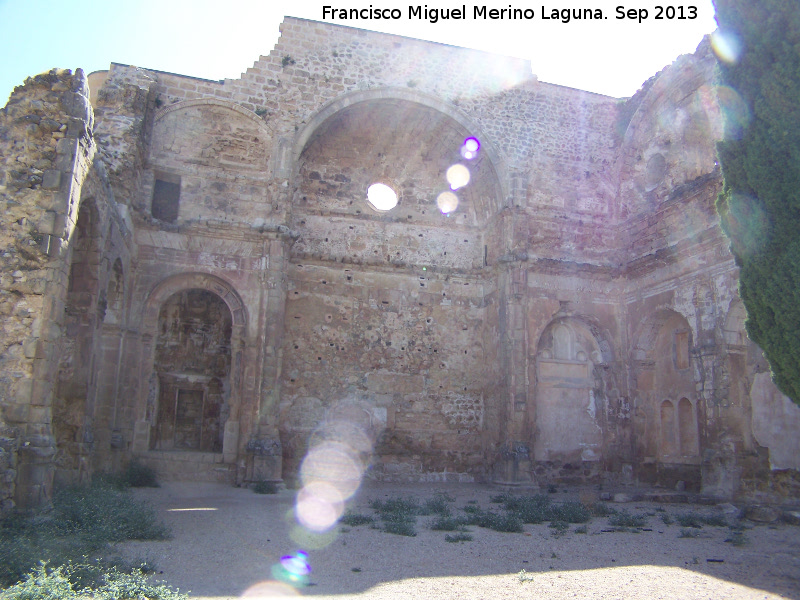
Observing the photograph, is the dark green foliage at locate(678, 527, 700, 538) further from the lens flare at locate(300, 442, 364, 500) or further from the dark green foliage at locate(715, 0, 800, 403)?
the lens flare at locate(300, 442, 364, 500)

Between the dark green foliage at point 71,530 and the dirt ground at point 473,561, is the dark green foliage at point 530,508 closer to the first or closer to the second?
the dirt ground at point 473,561

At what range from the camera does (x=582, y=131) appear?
15.4 m

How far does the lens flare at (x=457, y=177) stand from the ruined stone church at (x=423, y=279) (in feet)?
0.18

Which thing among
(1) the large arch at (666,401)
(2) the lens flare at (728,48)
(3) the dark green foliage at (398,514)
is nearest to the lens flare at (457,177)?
(1) the large arch at (666,401)

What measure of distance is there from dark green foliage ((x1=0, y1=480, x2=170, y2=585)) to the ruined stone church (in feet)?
12.0

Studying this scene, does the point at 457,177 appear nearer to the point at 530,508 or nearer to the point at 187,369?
the point at 187,369

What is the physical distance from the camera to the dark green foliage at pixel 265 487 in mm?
11258

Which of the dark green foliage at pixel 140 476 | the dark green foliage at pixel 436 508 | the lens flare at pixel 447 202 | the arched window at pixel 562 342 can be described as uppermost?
the lens flare at pixel 447 202

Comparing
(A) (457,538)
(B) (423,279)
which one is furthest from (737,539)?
(B) (423,279)

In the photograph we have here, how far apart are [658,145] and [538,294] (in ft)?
14.4

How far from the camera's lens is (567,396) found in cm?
1438

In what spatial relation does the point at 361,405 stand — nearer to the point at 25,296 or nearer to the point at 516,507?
the point at 516,507

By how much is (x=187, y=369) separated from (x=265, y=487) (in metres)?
3.42

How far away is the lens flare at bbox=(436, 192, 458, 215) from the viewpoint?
51.5 ft
